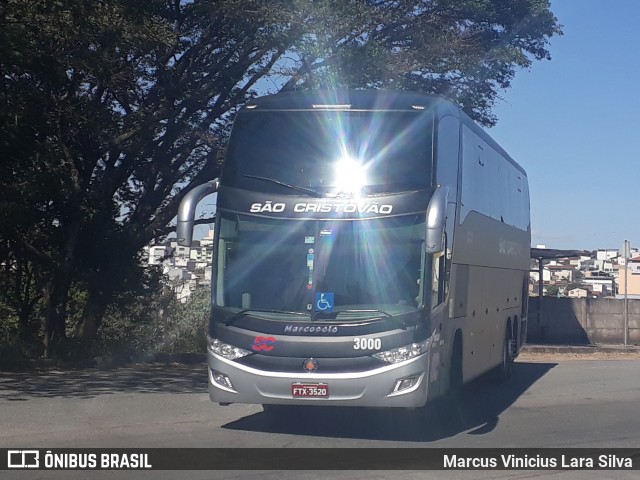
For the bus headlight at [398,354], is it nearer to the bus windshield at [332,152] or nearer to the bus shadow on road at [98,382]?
the bus windshield at [332,152]

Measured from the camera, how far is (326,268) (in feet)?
35.0

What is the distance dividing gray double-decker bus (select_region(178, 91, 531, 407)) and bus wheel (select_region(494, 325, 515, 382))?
599 cm

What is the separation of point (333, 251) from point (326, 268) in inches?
9.2

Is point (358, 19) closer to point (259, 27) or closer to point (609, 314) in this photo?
point (259, 27)

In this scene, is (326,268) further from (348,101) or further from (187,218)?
(348,101)

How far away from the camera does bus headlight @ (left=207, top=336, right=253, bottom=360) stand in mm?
10609

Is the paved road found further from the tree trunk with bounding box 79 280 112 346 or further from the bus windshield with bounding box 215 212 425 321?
the tree trunk with bounding box 79 280 112 346

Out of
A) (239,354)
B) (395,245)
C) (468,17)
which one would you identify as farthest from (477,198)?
(468,17)

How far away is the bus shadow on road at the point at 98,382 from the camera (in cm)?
1431

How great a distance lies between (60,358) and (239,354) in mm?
9613

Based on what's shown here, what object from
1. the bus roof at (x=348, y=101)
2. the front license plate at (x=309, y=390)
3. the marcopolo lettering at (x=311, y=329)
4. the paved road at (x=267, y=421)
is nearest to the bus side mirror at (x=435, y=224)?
the marcopolo lettering at (x=311, y=329)

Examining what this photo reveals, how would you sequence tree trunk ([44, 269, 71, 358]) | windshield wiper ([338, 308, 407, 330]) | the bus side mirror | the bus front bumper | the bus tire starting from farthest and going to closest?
tree trunk ([44, 269, 71, 358]), the bus tire, windshield wiper ([338, 308, 407, 330]), the bus front bumper, the bus side mirror

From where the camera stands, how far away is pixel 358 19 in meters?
20.9

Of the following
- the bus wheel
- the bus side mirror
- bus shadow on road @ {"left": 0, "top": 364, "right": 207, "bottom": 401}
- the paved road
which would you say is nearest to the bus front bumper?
the paved road
